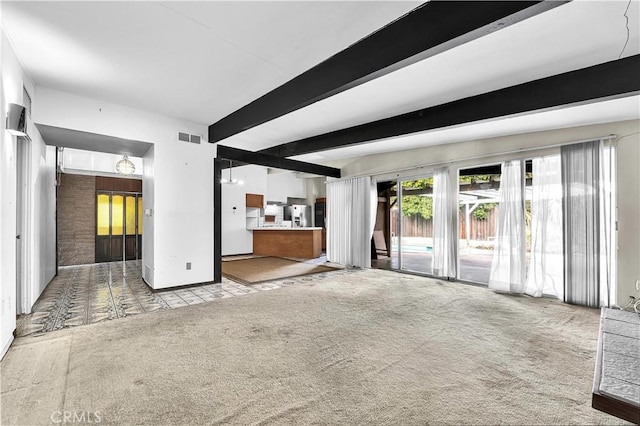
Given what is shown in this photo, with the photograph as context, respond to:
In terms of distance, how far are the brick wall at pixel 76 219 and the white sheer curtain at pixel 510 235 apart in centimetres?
938

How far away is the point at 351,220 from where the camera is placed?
733 cm

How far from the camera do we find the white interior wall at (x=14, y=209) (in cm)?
246

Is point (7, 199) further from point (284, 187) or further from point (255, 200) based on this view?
point (284, 187)

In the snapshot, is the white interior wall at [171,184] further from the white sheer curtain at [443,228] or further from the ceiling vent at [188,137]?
the white sheer curtain at [443,228]

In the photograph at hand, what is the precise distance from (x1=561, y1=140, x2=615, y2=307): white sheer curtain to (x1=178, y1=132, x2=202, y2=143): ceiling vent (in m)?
5.91

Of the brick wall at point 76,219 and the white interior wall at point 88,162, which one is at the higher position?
the white interior wall at point 88,162

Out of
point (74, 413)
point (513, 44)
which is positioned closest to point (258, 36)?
point (513, 44)

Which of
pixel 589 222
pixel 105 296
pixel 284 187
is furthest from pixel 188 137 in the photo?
pixel 284 187

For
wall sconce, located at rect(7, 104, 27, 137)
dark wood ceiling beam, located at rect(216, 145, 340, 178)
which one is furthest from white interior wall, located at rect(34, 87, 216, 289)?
wall sconce, located at rect(7, 104, 27, 137)

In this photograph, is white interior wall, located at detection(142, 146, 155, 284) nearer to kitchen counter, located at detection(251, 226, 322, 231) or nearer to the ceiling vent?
the ceiling vent

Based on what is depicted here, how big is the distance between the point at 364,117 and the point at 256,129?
1.94 metres

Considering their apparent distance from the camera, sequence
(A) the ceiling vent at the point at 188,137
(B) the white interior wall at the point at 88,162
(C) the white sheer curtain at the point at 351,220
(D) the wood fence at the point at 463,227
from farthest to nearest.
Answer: (B) the white interior wall at the point at 88,162 < (C) the white sheer curtain at the point at 351,220 < (D) the wood fence at the point at 463,227 < (A) the ceiling vent at the point at 188,137

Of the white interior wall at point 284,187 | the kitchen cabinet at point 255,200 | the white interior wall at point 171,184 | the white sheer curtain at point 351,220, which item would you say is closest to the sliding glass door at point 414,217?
the white sheer curtain at point 351,220

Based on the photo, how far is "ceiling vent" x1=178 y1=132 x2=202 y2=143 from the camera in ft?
15.8
